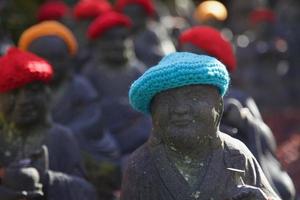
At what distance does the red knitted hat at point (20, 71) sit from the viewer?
639 cm

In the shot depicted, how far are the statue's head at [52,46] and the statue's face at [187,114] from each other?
305 centimetres

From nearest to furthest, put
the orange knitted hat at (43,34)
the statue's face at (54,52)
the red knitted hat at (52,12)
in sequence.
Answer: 1. the statue's face at (54,52)
2. the orange knitted hat at (43,34)
3. the red knitted hat at (52,12)

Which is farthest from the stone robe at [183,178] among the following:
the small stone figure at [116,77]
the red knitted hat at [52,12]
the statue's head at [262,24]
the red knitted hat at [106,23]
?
the statue's head at [262,24]

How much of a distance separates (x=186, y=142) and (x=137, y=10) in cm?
618

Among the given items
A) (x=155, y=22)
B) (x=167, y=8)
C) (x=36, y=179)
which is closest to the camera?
(x=36, y=179)

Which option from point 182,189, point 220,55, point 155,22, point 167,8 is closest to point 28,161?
point 182,189

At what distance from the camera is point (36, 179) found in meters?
5.97

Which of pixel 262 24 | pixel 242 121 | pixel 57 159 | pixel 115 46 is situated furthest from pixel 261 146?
pixel 262 24

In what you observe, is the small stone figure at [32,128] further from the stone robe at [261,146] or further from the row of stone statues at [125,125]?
the stone robe at [261,146]

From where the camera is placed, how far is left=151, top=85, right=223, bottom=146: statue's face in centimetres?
515

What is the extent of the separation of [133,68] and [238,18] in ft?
22.2

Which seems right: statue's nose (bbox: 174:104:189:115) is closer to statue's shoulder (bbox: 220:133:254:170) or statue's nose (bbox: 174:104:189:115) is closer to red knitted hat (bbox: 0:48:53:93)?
statue's shoulder (bbox: 220:133:254:170)

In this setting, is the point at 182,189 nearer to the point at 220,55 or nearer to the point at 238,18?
the point at 220,55

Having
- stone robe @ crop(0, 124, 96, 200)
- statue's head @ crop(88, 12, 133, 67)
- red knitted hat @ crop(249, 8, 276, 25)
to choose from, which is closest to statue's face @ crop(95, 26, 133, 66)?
statue's head @ crop(88, 12, 133, 67)
